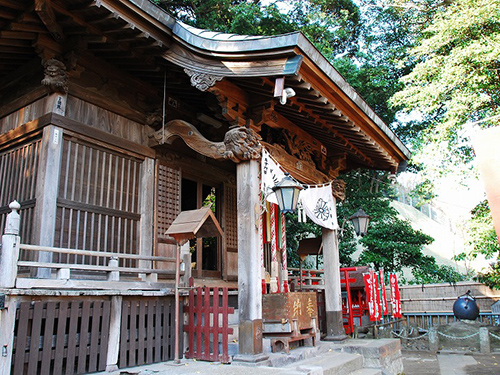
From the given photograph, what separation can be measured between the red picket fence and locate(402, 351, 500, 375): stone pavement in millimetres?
6780

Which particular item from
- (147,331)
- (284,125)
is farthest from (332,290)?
(147,331)

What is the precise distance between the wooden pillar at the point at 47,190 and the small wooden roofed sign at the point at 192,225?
1.74 metres

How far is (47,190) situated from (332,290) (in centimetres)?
646

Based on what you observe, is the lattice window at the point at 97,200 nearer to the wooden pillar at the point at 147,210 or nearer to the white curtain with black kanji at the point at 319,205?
the wooden pillar at the point at 147,210

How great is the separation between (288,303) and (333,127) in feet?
12.4

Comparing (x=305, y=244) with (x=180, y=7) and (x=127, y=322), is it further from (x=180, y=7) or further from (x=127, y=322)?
(x=180, y=7)

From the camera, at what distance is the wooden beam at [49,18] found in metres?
5.38

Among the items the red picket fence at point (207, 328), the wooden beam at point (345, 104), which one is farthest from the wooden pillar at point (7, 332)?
the wooden beam at point (345, 104)

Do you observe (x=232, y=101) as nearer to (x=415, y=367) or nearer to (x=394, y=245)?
(x=415, y=367)

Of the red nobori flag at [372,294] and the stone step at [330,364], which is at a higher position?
the red nobori flag at [372,294]

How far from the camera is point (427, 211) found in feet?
177

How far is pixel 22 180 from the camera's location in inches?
261

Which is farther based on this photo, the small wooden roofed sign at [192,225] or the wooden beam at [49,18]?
the small wooden roofed sign at [192,225]

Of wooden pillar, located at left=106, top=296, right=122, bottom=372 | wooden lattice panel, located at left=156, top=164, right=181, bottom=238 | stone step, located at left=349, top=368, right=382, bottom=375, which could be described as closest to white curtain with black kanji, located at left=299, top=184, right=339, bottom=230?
wooden lattice panel, located at left=156, top=164, right=181, bottom=238
